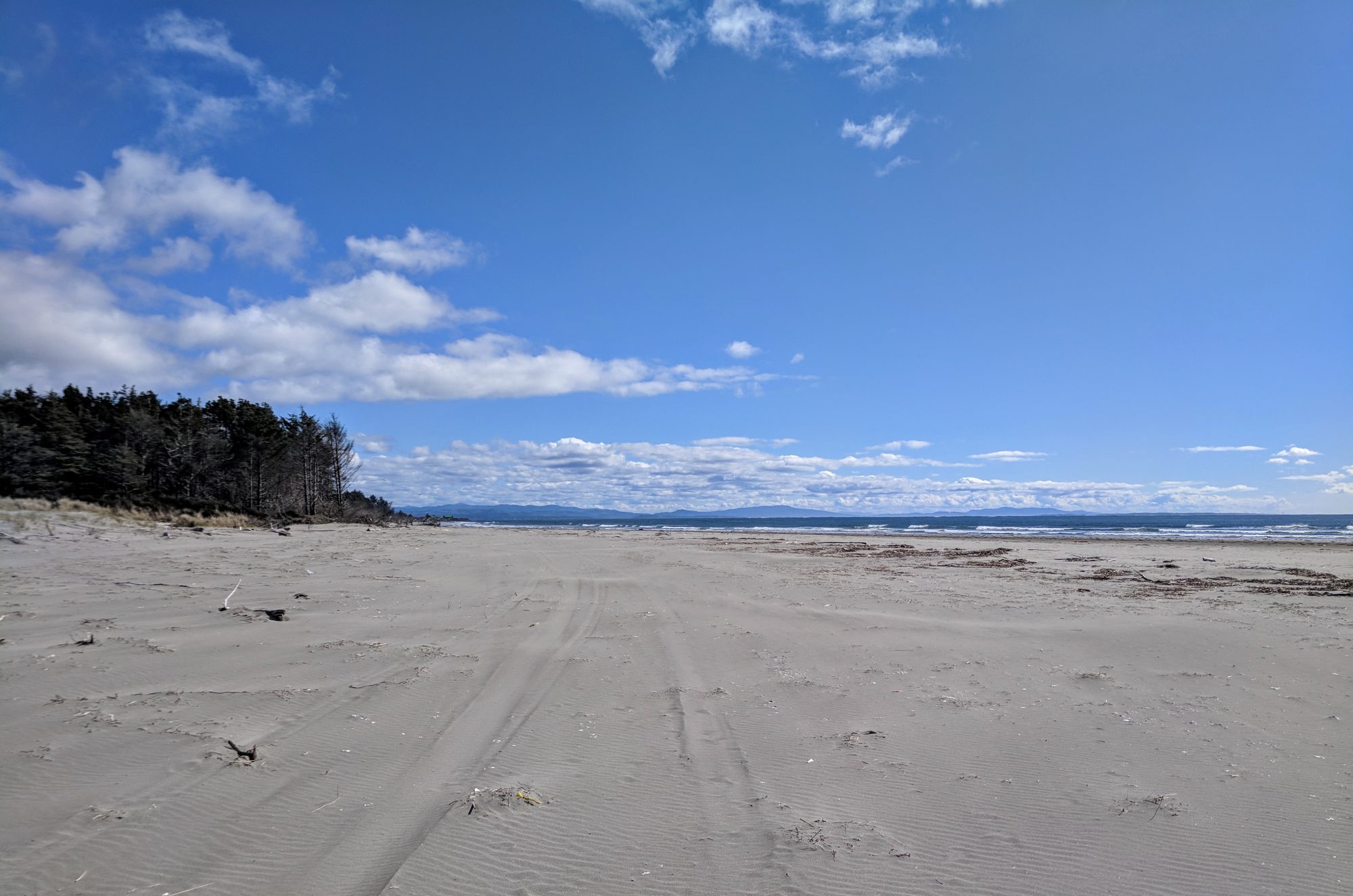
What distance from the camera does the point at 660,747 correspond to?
5426 millimetres

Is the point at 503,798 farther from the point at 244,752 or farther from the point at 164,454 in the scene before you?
the point at 164,454

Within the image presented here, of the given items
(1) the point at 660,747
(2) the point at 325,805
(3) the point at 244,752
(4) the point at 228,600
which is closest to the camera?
(2) the point at 325,805

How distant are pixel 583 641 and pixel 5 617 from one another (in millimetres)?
7878

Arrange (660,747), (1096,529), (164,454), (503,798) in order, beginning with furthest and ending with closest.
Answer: (1096,529) → (164,454) → (660,747) → (503,798)

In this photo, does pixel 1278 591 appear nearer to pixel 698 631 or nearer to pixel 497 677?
pixel 698 631

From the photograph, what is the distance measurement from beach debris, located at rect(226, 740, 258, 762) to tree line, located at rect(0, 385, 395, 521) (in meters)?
36.9

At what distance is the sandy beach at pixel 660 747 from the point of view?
142 inches

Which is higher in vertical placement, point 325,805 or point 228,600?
point 228,600

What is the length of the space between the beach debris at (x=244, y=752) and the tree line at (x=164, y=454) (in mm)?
36949

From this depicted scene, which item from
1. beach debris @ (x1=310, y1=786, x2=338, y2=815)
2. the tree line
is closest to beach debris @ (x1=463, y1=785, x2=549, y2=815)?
beach debris @ (x1=310, y1=786, x2=338, y2=815)

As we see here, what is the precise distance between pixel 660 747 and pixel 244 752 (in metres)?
3.21

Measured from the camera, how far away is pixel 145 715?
5.61 m

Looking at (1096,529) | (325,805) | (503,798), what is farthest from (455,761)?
(1096,529)

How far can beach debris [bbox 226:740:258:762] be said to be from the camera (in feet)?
15.9
